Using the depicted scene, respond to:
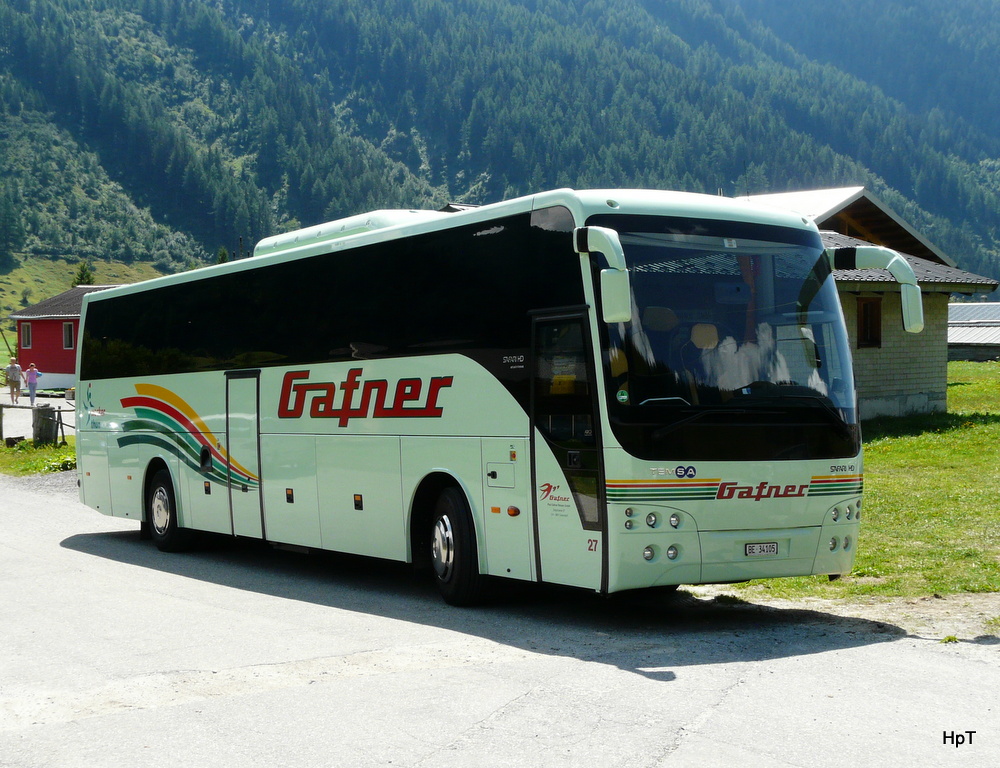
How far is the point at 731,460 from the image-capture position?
894 centimetres

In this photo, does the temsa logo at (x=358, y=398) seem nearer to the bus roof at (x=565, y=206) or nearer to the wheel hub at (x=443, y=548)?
the wheel hub at (x=443, y=548)

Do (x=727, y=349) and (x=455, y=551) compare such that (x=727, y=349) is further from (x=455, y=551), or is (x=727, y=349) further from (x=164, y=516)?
(x=164, y=516)

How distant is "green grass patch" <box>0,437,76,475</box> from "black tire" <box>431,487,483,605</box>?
17025mm

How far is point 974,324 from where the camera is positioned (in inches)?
3282

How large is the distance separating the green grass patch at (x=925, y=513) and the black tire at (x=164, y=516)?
706 centimetres

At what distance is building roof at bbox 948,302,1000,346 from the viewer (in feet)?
240

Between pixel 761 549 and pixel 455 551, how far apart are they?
254 cm

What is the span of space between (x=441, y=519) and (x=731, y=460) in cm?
270

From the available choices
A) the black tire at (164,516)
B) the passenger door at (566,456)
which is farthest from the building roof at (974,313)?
the passenger door at (566,456)

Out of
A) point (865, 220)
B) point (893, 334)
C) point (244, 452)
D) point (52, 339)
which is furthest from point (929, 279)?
point (52, 339)

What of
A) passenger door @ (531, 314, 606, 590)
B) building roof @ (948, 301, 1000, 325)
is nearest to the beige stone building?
passenger door @ (531, 314, 606, 590)

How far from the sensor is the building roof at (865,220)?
31172 millimetres

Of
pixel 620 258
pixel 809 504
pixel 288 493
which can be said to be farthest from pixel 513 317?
pixel 288 493

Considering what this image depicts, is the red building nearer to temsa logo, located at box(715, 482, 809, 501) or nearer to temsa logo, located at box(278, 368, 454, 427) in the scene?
temsa logo, located at box(278, 368, 454, 427)
